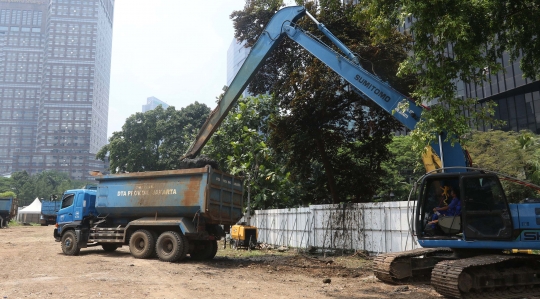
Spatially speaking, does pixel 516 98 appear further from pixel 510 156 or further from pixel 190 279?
pixel 190 279

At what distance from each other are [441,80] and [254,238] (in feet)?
40.4

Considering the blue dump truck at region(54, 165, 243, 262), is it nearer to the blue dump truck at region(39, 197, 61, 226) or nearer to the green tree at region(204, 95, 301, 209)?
the green tree at region(204, 95, 301, 209)

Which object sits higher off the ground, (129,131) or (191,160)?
(129,131)

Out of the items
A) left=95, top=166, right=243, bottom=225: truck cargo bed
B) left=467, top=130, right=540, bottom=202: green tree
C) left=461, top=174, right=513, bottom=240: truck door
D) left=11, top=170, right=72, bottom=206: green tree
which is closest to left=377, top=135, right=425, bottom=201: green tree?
left=467, top=130, right=540, bottom=202: green tree

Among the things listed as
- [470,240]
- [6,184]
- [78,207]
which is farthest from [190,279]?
[6,184]

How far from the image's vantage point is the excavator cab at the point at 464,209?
8047 millimetres

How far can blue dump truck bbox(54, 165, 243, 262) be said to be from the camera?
1359 cm

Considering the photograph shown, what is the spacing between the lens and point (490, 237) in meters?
8.04

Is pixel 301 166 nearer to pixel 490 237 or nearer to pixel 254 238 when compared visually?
pixel 254 238

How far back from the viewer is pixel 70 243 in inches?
635

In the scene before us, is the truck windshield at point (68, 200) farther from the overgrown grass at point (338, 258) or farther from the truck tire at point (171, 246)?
the overgrown grass at point (338, 258)

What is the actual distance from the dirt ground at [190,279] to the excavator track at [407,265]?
0.25 meters

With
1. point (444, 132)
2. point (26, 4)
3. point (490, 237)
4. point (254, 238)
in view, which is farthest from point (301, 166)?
point (26, 4)

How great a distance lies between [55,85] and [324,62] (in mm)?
148184
